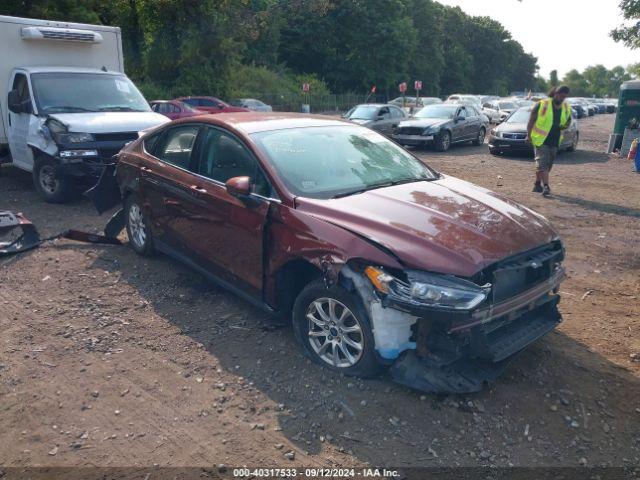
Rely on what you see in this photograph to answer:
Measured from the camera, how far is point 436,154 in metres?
16.8

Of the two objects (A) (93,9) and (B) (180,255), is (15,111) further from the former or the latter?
(A) (93,9)

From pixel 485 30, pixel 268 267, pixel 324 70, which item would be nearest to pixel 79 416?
pixel 268 267

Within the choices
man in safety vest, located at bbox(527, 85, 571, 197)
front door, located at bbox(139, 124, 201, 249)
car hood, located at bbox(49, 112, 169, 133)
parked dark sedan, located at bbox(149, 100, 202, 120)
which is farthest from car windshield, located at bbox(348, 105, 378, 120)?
front door, located at bbox(139, 124, 201, 249)

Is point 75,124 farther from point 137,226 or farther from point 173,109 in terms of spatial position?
point 173,109

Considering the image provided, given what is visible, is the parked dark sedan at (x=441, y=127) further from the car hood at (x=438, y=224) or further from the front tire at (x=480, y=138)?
the car hood at (x=438, y=224)

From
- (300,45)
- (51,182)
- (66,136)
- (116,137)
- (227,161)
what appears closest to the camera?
(227,161)

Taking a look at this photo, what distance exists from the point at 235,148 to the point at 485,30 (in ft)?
277

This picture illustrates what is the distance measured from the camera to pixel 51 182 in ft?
29.2

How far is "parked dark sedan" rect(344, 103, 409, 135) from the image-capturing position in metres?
17.9

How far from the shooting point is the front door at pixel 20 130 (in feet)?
30.1

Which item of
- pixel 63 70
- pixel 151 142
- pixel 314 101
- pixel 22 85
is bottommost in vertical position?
pixel 314 101

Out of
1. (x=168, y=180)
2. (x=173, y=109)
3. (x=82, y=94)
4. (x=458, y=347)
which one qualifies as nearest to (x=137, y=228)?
(x=168, y=180)

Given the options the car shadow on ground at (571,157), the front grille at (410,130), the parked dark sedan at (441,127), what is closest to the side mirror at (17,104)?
the parked dark sedan at (441,127)

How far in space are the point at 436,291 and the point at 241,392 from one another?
1.49 meters
